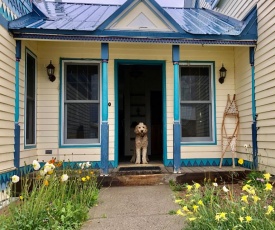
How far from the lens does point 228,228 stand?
2498mm

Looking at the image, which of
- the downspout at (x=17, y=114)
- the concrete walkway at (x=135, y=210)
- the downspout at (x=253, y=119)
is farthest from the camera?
the downspout at (x=253, y=119)

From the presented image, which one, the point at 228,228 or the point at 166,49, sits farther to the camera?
the point at 166,49

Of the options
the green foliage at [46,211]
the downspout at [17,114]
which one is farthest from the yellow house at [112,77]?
the green foliage at [46,211]

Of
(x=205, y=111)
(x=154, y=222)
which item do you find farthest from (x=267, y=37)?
(x=154, y=222)

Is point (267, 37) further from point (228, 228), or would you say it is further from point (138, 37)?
point (228, 228)

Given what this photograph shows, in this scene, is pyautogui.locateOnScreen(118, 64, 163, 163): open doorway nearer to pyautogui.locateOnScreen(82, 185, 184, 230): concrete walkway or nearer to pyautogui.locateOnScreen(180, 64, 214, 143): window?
pyautogui.locateOnScreen(180, 64, 214, 143): window

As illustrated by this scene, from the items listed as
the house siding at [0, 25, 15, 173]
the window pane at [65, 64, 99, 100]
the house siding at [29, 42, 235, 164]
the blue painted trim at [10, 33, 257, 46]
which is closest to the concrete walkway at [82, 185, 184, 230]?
the house siding at [29, 42, 235, 164]

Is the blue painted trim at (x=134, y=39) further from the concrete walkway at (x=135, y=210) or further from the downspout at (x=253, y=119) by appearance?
the concrete walkway at (x=135, y=210)

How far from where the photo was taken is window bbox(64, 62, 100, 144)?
6.17m

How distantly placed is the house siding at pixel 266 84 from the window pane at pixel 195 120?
127 cm

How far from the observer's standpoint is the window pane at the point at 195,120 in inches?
255

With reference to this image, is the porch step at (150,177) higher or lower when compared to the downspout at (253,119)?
lower

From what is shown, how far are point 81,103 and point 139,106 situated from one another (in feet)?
10.7

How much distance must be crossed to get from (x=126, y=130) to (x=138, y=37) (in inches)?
168
